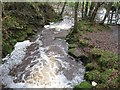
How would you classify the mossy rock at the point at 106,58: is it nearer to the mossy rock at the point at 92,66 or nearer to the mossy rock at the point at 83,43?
the mossy rock at the point at 92,66

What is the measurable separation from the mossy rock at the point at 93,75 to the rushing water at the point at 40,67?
368 millimetres

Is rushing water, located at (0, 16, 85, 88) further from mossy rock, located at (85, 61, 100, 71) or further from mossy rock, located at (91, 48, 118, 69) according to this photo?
mossy rock, located at (91, 48, 118, 69)

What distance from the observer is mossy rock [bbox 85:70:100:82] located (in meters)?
12.4

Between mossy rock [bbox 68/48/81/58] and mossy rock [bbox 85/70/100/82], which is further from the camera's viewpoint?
mossy rock [bbox 68/48/81/58]

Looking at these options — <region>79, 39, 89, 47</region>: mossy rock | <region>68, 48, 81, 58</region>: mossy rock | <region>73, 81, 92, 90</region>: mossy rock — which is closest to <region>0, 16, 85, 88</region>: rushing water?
<region>68, 48, 81, 58</region>: mossy rock

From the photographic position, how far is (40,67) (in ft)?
45.9

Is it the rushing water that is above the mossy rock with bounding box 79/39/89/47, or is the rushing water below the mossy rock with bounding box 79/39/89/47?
below

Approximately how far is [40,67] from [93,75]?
Result: 3.25 meters

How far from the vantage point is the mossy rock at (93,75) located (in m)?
12.4

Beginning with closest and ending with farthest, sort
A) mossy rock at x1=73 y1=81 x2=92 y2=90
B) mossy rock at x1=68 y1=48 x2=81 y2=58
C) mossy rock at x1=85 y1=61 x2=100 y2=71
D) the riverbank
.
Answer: mossy rock at x1=73 y1=81 x2=92 y2=90 → the riverbank → mossy rock at x1=85 y1=61 x2=100 y2=71 → mossy rock at x1=68 y1=48 x2=81 y2=58

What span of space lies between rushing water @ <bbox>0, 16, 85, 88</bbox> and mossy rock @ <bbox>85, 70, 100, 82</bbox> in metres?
0.37

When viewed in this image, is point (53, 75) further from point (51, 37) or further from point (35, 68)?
point (51, 37)

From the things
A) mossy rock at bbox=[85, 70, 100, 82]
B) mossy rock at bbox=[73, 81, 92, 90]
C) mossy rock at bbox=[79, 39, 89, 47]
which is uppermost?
mossy rock at bbox=[79, 39, 89, 47]

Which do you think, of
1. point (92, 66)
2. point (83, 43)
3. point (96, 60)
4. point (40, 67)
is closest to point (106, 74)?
point (92, 66)
